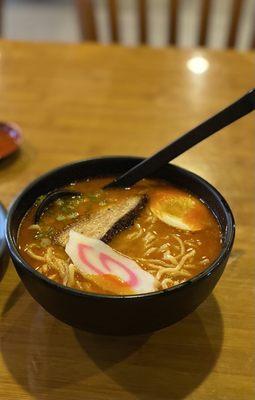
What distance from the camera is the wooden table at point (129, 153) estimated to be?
0.73m

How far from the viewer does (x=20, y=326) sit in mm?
808

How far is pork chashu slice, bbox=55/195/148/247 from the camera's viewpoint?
0.81m

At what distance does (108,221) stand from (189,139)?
19 centimetres

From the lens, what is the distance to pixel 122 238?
0.82 metres

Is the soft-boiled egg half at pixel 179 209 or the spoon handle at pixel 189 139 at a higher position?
the spoon handle at pixel 189 139

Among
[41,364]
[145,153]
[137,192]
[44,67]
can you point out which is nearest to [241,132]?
[145,153]

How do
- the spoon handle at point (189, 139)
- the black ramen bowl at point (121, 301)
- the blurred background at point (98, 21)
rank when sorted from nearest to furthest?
the black ramen bowl at point (121, 301) → the spoon handle at point (189, 139) → the blurred background at point (98, 21)

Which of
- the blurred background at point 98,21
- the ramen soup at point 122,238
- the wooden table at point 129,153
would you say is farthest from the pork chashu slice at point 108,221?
the blurred background at point 98,21

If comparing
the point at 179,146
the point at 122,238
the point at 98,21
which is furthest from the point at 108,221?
the point at 98,21

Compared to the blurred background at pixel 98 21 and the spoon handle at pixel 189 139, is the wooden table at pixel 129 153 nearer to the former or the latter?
the spoon handle at pixel 189 139

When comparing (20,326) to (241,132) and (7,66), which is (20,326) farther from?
(7,66)

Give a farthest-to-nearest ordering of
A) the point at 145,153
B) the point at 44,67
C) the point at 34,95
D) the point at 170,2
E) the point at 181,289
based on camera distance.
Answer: the point at 170,2 → the point at 44,67 → the point at 34,95 → the point at 145,153 → the point at 181,289

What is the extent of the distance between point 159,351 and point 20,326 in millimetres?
219

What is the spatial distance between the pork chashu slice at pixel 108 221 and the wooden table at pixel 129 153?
14 cm
